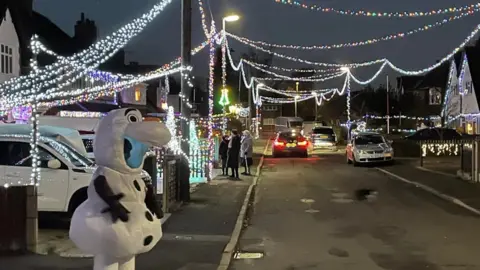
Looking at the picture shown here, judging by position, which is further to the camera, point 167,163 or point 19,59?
point 19,59

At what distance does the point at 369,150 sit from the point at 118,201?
24.2m

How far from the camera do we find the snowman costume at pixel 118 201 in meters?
5.43

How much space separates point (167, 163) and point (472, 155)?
10.6 m

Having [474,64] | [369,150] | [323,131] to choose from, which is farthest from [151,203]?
[474,64]

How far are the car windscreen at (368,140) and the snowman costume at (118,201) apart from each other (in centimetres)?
2468

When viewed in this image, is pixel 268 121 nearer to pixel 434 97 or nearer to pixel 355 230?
pixel 434 97

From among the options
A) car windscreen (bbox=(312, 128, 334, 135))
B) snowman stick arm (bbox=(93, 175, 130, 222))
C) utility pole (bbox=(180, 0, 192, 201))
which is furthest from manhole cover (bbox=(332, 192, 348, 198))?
car windscreen (bbox=(312, 128, 334, 135))

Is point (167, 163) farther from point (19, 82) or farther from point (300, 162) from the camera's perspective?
point (300, 162)

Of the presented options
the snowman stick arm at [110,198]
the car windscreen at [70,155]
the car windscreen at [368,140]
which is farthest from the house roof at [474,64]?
the snowman stick arm at [110,198]

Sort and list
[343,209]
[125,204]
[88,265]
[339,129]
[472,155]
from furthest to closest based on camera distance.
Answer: [339,129] → [472,155] → [343,209] → [88,265] → [125,204]

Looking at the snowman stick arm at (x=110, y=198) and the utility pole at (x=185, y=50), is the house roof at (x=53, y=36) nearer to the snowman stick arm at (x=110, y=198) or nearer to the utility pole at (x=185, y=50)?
the utility pole at (x=185, y=50)

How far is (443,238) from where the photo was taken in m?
11.2

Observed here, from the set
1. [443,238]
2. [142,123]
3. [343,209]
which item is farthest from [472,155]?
[142,123]

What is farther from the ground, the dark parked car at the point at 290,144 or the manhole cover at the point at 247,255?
the dark parked car at the point at 290,144
